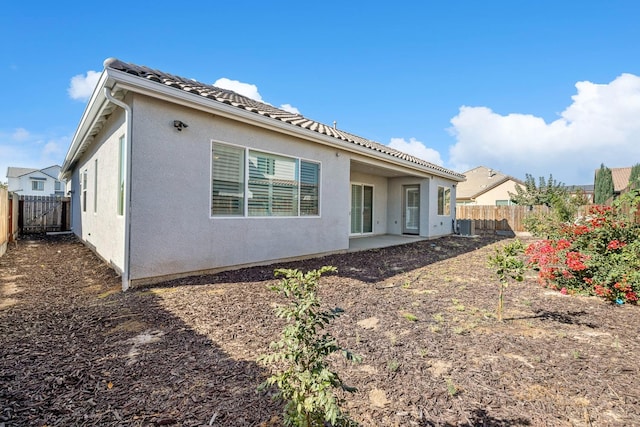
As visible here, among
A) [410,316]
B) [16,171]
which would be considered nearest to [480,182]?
[410,316]

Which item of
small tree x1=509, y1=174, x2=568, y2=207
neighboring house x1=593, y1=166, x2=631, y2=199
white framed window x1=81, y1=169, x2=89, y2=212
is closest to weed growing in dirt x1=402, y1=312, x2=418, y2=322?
white framed window x1=81, y1=169, x2=89, y2=212

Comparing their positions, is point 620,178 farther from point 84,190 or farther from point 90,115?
point 84,190

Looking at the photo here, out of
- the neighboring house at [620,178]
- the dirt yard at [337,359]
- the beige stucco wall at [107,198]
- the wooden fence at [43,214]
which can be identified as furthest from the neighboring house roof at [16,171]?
the neighboring house at [620,178]

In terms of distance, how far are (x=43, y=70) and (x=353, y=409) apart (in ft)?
48.6

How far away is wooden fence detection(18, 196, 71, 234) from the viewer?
1480 cm

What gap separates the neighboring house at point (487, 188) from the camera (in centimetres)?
3359

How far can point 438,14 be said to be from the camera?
9609 millimetres

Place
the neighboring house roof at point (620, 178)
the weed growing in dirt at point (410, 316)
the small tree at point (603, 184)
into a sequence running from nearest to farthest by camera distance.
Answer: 1. the weed growing in dirt at point (410, 316)
2. the small tree at point (603, 184)
3. the neighboring house roof at point (620, 178)

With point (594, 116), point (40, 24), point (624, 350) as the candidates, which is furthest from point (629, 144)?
point (40, 24)

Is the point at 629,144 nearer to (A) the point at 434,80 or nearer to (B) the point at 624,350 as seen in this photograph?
(A) the point at 434,80

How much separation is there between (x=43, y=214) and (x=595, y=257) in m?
21.1

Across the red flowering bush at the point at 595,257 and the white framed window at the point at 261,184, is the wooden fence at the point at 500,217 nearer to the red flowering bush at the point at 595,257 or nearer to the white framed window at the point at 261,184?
the red flowering bush at the point at 595,257

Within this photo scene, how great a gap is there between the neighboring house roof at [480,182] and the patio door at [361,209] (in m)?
25.3

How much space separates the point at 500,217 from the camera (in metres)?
18.6
